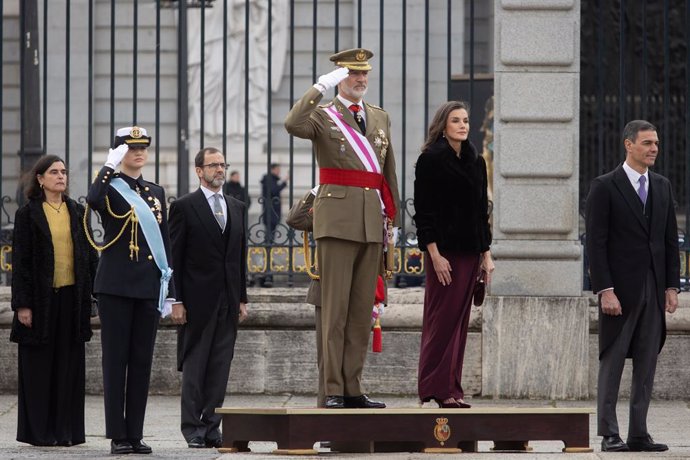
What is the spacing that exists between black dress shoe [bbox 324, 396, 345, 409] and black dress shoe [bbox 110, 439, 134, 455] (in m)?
1.10

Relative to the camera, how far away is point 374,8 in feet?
63.9

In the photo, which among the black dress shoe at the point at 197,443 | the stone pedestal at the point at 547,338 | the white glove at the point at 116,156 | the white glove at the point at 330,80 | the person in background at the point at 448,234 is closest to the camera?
the white glove at the point at 330,80

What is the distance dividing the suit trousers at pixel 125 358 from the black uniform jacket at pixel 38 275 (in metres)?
0.65

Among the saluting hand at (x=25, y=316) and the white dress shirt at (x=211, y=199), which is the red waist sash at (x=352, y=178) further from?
the saluting hand at (x=25, y=316)

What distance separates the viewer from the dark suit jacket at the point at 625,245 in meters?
8.77

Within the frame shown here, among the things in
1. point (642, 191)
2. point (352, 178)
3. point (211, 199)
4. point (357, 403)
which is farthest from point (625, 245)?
point (211, 199)

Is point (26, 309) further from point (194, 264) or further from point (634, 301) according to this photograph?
point (634, 301)

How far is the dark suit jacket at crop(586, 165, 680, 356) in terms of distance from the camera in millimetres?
8766

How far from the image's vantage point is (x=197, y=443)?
9.16m

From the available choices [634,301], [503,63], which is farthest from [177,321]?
[503,63]

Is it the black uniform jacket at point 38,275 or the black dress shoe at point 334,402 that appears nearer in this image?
the black dress shoe at point 334,402

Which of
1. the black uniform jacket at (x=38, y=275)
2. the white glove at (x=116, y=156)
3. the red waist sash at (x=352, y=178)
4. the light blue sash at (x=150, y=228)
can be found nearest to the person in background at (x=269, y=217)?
the black uniform jacket at (x=38, y=275)

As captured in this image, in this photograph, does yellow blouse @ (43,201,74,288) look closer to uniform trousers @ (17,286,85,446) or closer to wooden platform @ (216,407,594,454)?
uniform trousers @ (17,286,85,446)

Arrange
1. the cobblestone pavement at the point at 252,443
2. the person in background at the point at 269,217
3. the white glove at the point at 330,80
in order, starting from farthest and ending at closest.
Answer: the person in background at the point at 269,217
the cobblestone pavement at the point at 252,443
the white glove at the point at 330,80
